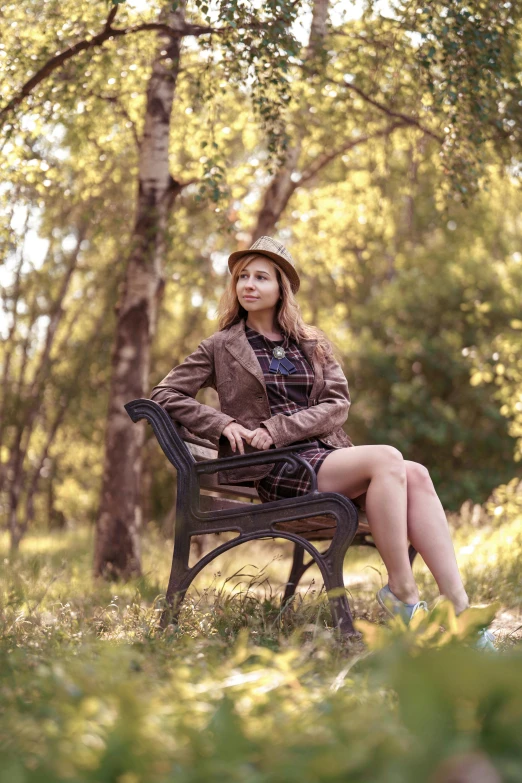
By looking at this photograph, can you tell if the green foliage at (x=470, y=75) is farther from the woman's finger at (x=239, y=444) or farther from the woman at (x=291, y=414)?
the woman's finger at (x=239, y=444)

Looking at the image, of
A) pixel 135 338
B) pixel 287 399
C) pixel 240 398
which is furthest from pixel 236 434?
pixel 135 338

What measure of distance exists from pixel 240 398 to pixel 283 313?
0.50 m

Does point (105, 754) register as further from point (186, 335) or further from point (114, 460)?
point (186, 335)

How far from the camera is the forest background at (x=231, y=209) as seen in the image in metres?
5.60

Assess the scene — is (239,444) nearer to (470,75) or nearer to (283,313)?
(283,313)

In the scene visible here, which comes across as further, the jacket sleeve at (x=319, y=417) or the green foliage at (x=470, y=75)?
the green foliage at (x=470, y=75)

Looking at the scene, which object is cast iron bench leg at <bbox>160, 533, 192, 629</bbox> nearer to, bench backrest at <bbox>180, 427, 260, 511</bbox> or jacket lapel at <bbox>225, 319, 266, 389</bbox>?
bench backrest at <bbox>180, 427, 260, 511</bbox>

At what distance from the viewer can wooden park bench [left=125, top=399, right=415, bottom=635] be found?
337 cm

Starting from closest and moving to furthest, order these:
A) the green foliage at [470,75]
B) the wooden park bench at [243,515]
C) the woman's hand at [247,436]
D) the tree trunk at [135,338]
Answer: the wooden park bench at [243,515], the woman's hand at [247,436], the green foliage at [470,75], the tree trunk at [135,338]

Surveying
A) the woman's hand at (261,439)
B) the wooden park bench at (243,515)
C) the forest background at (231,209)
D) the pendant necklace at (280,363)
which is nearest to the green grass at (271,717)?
the forest background at (231,209)

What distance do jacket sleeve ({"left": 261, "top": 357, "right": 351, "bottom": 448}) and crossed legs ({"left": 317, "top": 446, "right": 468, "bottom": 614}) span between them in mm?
209

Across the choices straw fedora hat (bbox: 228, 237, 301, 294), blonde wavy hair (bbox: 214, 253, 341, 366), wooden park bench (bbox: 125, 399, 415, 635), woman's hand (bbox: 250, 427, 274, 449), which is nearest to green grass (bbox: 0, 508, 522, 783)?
wooden park bench (bbox: 125, 399, 415, 635)

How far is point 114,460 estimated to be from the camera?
22.0ft

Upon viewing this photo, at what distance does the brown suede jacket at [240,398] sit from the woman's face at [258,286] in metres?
0.12
